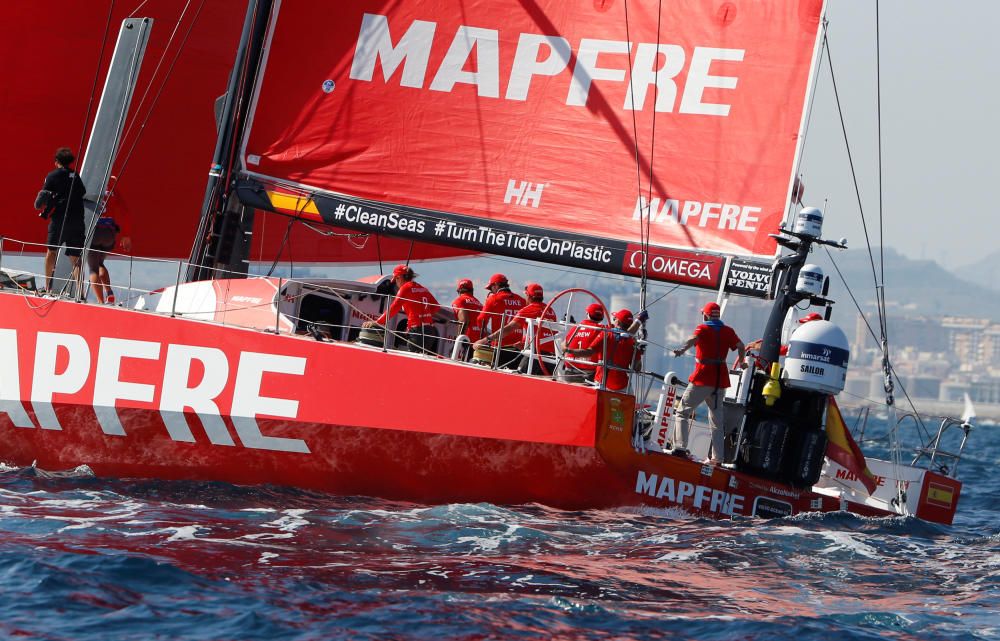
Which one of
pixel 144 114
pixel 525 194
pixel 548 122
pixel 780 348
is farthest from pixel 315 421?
pixel 144 114

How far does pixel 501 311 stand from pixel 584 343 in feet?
2.49

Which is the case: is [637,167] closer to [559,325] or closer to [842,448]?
[559,325]

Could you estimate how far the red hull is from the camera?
795cm

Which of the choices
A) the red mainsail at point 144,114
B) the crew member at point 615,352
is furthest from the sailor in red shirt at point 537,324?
the red mainsail at point 144,114

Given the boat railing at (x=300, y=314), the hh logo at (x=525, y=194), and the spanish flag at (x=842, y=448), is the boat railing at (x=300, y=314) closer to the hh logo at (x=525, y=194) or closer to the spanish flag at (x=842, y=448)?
the hh logo at (x=525, y=194)

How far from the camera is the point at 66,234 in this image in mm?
9727

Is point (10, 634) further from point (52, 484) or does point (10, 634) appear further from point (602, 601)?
point (52, 484)

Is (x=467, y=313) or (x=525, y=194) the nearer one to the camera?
(x=467, y=313)

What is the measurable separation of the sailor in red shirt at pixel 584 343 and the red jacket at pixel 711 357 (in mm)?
654

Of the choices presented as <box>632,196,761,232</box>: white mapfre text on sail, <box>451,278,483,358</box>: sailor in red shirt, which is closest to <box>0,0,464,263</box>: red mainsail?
<box>451,278,483,358</box>: sailor in red shirt

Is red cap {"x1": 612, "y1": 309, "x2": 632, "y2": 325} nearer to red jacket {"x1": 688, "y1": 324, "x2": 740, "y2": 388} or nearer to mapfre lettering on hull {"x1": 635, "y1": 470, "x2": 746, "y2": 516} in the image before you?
red jacket {"x1": 688, "y1": 324, "x2": 740, "y2": 388}

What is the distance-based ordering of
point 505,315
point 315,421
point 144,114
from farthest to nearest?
point 144,114 → point 505,315 → point 315,421

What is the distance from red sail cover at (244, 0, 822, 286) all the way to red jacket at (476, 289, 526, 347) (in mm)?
485

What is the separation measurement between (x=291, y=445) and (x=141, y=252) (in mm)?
4586
